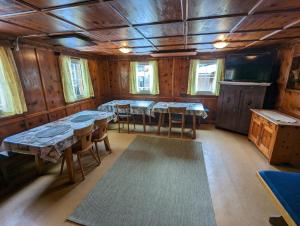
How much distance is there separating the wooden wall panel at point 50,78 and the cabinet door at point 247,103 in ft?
14.8

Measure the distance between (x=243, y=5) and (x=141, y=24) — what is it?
3.68 feet

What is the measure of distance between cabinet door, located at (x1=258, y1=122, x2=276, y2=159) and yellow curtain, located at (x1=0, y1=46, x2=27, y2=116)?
4.59 meters

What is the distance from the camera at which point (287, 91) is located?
10.0 feet

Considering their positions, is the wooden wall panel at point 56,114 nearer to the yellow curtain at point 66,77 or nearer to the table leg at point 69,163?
the yellow curtain at point 66,77

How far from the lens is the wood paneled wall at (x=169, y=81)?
4.73m

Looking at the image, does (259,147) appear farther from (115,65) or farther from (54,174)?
(115,65)

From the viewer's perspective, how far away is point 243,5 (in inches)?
55.4

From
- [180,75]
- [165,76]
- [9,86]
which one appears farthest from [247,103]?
[9,86]

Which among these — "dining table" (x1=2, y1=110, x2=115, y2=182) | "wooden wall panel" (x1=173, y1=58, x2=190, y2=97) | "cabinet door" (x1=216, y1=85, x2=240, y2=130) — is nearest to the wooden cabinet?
"cabinet door" (x1=216, y1=85, x2=240, y2=130)

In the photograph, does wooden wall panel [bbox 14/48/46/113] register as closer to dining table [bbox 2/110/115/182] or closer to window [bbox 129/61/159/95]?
dining table [bbox 2/110/115/182]

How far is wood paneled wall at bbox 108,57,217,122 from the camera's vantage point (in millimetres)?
4734

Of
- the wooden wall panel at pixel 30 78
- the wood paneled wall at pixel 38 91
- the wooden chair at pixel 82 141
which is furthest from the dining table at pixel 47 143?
the wooden wall panel at pixel 30 78

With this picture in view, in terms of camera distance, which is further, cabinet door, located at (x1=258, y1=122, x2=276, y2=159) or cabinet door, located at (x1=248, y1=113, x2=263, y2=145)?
cabinet door, located at (x1=248, y1=113, x2=263, y2=145)

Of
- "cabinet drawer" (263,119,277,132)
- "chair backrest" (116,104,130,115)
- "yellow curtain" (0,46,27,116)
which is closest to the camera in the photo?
"yellow curtain" (0,46,27,116)
